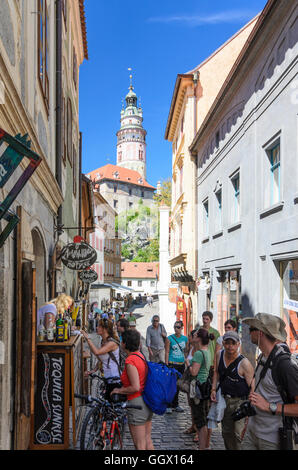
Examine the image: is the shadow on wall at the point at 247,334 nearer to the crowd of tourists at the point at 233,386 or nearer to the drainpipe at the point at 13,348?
the crowd of tourists at the point at 233,386

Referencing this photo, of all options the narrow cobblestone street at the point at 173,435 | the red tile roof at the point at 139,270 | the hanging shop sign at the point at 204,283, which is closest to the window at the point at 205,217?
the hanging shop sign at the point at 204,283

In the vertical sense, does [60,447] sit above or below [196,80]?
below

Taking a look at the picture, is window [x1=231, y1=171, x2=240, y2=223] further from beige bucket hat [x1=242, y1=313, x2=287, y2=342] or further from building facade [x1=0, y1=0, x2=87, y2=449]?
beige bucket hat [x1=242, y1=313, x2=287, y2=342]

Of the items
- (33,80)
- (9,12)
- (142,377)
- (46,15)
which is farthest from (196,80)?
(142,377)

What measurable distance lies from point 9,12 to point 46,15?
4.17 m

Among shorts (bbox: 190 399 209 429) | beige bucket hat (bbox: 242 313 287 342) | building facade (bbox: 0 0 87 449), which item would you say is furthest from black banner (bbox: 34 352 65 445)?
beige bucket hat (bbox: 242 313 287 342)

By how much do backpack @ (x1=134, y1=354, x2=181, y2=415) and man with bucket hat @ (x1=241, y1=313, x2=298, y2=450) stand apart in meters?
1.06

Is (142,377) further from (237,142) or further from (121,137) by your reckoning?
(121,137)

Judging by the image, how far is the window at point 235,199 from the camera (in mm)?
12828

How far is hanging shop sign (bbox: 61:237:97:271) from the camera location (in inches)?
403

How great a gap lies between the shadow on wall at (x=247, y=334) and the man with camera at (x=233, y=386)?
5404 mm

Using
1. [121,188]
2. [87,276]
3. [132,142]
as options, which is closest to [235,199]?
[87,276]

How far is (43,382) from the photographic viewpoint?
5746mm

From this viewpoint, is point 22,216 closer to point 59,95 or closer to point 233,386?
point 233,386
